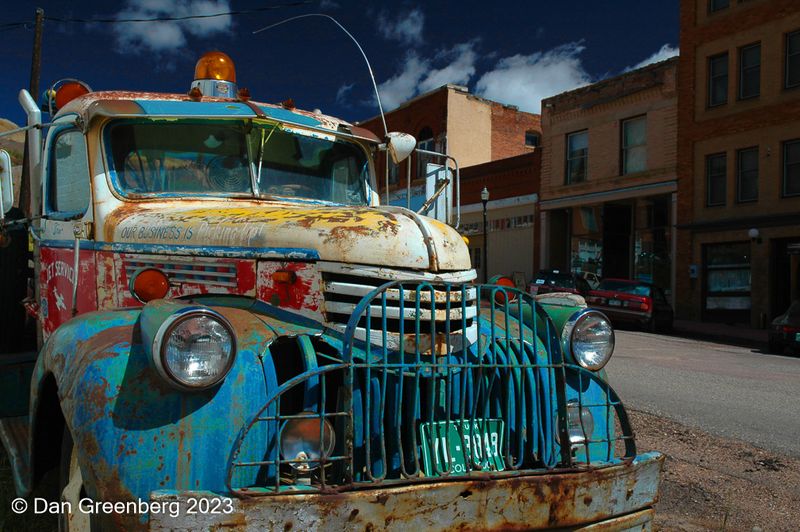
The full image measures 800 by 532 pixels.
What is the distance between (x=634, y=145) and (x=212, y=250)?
2348 centimetres

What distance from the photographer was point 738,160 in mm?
21875

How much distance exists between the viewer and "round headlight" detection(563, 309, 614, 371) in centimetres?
348

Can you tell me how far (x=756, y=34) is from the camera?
21.2 meters

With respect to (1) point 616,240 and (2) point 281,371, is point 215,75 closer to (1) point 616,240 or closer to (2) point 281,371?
(2) point 281,371

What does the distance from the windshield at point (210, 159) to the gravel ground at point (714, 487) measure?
6.56 ft

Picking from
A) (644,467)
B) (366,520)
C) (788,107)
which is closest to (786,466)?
(644,467)

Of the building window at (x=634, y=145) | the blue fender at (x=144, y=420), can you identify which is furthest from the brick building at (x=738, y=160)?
the blue fender at (x=144, y=420)

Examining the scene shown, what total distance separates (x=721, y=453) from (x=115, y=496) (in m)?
4.98

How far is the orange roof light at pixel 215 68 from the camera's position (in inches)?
193

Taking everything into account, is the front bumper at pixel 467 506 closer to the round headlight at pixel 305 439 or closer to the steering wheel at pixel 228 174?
the round headlight at pixel 305 439

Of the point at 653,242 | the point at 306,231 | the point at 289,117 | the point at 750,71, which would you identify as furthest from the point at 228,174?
the point at 653,242

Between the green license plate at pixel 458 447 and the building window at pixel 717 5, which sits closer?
the green license plate at pixel 458 447

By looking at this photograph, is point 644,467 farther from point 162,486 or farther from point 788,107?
point 788,107

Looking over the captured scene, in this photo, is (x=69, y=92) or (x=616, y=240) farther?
(x=616, y=240)
